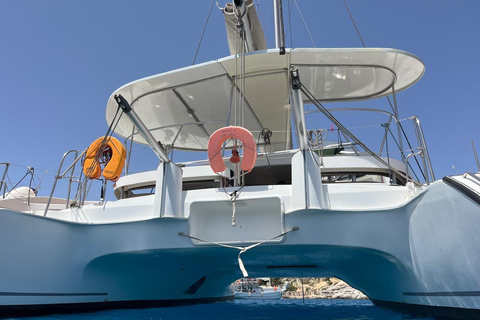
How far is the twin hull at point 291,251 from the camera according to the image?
3207mm

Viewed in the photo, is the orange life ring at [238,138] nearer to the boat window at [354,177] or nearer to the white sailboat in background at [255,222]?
the white sailboat in background at [255,222]

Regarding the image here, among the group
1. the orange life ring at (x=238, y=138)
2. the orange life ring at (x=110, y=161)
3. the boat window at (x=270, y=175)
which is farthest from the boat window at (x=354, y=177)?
the orange life ring at (x=110, y=161)

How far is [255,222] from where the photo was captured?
13.4 feet

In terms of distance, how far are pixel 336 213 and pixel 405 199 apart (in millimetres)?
Result: 788

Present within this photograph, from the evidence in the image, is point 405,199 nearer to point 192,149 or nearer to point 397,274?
point 397,274

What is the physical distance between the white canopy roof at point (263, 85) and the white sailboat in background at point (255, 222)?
0.04 metres

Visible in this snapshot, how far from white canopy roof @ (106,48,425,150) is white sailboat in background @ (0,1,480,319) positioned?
41 millimetres

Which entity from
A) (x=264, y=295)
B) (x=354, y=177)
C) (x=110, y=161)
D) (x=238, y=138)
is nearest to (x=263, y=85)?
(x=354, y=177)

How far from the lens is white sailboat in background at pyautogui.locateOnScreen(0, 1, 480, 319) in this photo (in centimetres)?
347

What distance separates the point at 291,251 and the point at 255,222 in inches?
27.4

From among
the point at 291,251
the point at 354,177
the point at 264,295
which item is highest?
the point at 354,177

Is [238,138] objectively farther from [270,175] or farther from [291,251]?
[270,175]

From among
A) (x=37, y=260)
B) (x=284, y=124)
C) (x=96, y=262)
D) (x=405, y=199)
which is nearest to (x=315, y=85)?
(x=284, y=124)

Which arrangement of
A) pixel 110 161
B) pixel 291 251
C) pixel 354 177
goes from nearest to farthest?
1. pixel 291 251
2. pixel 354 177
3. pixel 110 161
